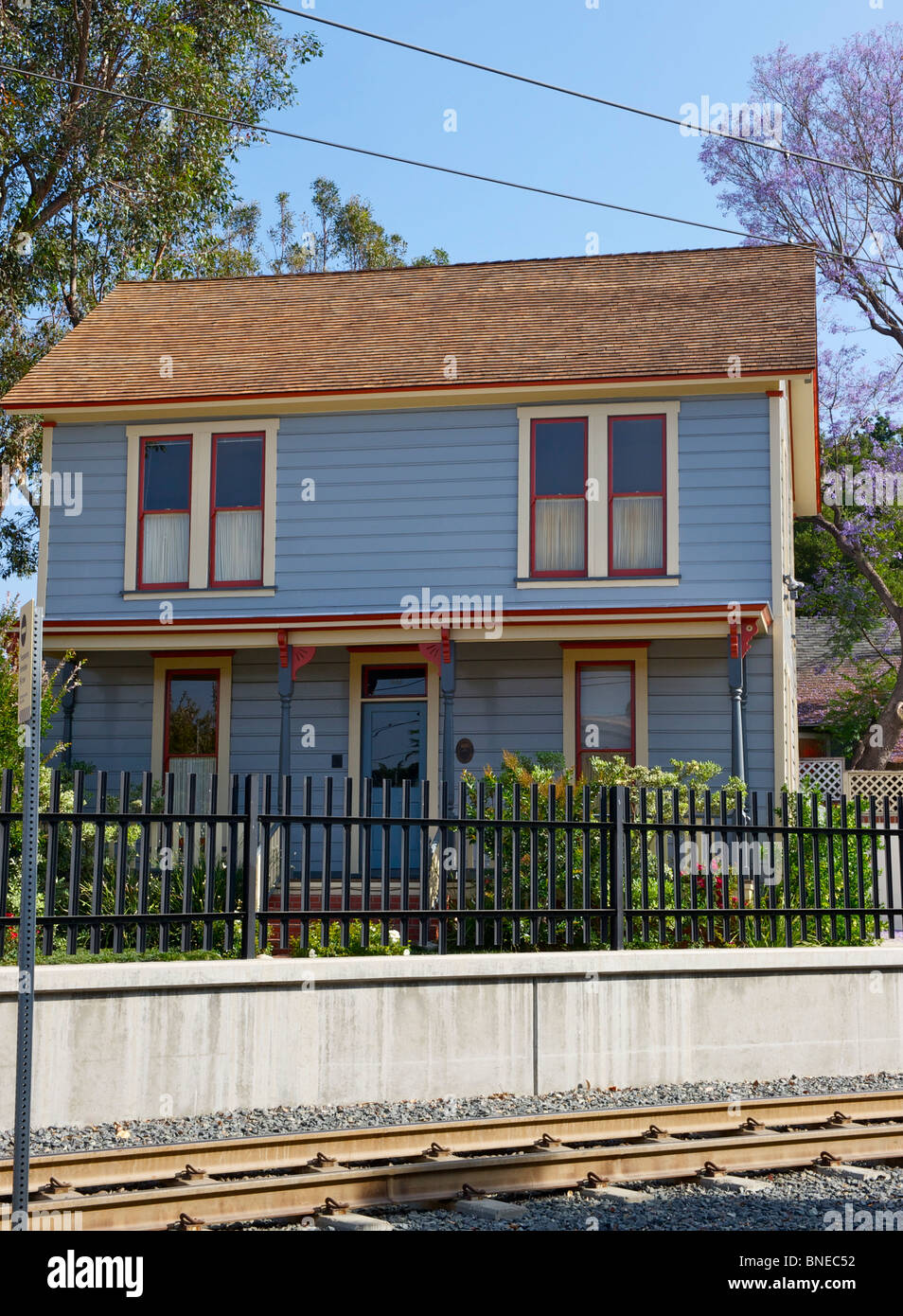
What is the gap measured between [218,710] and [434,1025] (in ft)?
35.4

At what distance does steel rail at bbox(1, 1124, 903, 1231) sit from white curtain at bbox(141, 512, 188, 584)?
1273 centimetres

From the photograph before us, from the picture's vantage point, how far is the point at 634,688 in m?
17.8

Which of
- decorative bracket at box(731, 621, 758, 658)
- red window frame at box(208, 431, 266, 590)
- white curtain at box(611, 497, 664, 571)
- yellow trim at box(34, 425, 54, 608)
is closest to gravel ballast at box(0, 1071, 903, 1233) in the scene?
decorative bracket at box(731, 621, 758, 658)

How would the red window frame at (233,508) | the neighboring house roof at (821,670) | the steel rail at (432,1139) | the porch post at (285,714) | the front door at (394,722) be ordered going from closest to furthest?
the steel rail at (432,1139) → the porch post at (285,714) → the front door at (394,722) → the red window frame at (233,508) → the neighboring house roof at (821,670)

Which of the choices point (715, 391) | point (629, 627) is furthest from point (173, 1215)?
point (715, 391)

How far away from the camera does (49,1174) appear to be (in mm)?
6250

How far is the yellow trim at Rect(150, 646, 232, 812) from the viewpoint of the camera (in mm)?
18812

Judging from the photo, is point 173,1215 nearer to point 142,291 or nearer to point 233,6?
point 142,291

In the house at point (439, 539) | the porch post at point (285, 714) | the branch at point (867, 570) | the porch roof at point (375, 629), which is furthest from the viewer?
the branch at point (867, 570)

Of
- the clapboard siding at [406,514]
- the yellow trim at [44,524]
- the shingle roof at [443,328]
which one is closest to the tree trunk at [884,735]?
the shingle roof at [443,328]

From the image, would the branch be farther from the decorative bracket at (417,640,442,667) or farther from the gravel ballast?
the gravel ballast

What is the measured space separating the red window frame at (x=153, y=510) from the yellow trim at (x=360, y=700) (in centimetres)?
262

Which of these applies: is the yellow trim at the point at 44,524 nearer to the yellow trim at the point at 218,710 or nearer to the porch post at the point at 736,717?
the yellow trim at the point at 218,710

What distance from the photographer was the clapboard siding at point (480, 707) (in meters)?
17.5
